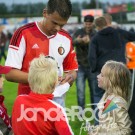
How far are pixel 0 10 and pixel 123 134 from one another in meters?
55.6

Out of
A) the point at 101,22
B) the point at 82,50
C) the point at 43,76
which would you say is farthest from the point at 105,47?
the point at 43,76

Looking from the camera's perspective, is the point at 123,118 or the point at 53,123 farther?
the point at 123,118

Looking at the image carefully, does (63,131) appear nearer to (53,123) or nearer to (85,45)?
(53,123)

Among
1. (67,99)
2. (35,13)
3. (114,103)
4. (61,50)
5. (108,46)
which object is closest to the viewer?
(114,103)

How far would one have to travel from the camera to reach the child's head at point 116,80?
433 cm

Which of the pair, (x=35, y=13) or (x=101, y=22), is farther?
(x=35, y=13)

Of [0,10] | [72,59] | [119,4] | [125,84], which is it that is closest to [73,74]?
[72,59]

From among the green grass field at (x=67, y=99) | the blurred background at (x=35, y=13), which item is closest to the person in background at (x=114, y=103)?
the green grass field at (x=67, y=99)

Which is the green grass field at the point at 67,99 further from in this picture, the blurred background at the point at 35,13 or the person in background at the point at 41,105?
the blurred background at the point at 35,13

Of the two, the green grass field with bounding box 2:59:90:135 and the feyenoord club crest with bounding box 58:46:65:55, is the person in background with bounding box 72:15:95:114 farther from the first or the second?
the feyenoord club crest with bounding box 58:46:65:55

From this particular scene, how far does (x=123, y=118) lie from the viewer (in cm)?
406

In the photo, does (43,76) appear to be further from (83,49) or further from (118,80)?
(83,49)

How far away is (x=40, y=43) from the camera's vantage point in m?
4.38

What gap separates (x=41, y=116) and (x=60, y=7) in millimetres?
1114
